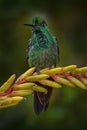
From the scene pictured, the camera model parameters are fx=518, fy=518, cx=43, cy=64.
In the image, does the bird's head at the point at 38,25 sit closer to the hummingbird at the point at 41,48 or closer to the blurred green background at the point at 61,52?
the hummingbird at the point at 41,48

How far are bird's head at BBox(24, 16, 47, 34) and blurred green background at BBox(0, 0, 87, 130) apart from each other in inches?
72.8

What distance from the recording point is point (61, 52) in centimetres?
A: 449

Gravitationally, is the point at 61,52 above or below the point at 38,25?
below

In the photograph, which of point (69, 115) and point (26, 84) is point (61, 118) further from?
point (26, 84)

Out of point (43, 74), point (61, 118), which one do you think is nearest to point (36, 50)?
point (43, 74)

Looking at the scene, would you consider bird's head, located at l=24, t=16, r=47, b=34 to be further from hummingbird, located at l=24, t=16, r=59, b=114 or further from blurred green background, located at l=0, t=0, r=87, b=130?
blurred green background, located at l=0, t=0, r=87, b=130

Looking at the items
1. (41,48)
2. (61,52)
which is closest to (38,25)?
(41,48)

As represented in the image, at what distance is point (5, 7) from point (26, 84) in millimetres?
3513

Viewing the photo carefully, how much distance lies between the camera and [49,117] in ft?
15.0

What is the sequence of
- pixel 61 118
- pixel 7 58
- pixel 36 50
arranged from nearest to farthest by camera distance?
pixel 36 50, pixel 61 118, pixel 7 58

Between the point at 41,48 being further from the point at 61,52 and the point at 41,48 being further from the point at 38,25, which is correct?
the point at 61,52

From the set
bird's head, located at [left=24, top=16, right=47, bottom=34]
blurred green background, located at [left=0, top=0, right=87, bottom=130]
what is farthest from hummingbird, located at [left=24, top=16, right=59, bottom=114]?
blurred green background, located at [left=0, top=0, right=87, bottom=130]

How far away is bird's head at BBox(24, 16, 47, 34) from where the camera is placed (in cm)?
240

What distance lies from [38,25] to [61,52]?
6.76 ft
